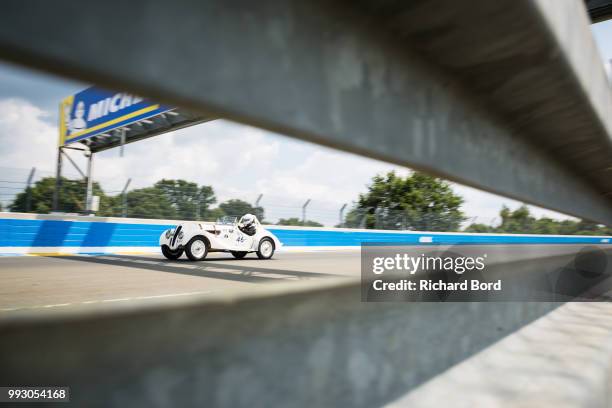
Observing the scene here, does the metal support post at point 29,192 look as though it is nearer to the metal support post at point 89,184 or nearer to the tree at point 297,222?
the metal support post at point 89,184

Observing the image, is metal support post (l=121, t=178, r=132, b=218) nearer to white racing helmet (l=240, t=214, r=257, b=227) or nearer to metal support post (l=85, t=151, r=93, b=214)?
metal support post (l=85, t=151, r=93, b=214)

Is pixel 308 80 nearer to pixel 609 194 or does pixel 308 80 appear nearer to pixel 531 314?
pixel 531 314

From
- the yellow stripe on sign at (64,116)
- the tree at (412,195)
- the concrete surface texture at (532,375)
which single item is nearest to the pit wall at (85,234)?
the yellow stripe on sign at (64,116)

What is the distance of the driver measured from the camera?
1298 centimetres

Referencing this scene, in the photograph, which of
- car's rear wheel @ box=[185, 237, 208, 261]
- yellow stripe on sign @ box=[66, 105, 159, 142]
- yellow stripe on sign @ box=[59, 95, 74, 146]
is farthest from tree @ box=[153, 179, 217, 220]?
car's rear wheel @ box=[185, 237, 208, 261]

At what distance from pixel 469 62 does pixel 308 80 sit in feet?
3.52

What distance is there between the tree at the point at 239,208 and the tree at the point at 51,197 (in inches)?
211

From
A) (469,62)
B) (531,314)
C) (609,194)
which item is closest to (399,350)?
(469,62)

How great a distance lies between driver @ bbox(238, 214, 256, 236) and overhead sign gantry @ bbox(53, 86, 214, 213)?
157 inches

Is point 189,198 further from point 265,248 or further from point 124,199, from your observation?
point 265,248

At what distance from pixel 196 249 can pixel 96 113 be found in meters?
10.2

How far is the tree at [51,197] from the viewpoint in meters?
14.5

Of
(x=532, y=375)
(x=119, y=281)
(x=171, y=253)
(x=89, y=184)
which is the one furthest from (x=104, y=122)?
(x=532, y=375)

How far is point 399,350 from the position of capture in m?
2.05
